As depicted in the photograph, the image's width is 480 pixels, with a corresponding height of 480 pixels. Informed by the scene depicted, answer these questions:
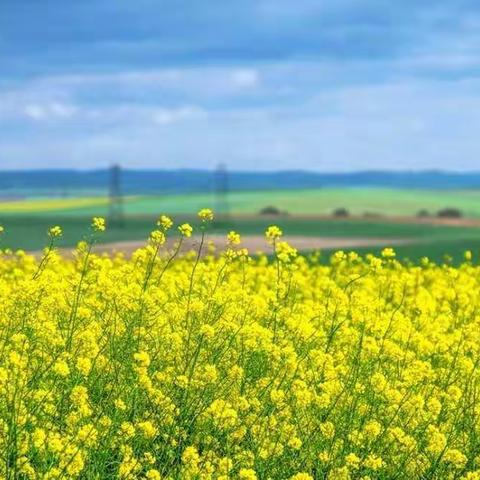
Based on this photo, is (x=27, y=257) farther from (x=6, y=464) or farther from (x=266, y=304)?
(x=6, y=464)

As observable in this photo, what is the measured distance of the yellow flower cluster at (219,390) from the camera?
670 centimetres

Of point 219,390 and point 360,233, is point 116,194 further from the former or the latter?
point 219,390

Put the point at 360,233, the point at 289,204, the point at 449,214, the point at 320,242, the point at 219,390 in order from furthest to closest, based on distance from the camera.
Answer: the point at 289,204 < the point at 449,214 < the point at 360,233 < the point at 320,242 < the point at 219,390

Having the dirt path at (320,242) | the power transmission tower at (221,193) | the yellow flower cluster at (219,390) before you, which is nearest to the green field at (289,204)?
→ the power transmission tower at (221,193)

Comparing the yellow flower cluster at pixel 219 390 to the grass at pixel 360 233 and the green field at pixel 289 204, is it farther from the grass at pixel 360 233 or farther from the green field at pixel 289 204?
the green field at pixel 289 204

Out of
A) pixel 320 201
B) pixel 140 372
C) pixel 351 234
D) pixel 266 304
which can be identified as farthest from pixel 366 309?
pixel 320 201

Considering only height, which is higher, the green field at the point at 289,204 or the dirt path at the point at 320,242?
the dirt path at the point at 320,242

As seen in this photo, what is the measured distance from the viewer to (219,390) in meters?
7.70

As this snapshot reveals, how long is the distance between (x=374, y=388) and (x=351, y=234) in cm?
2822

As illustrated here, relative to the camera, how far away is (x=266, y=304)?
9.53 meters

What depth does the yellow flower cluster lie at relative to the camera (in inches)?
264

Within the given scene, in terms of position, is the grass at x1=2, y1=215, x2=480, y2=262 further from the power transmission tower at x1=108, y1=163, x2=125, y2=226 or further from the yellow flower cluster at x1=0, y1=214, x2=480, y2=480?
the yellow flower cluster at x1=0, y1=214, x2=480, y2=480

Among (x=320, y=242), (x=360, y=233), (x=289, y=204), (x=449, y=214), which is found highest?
(x=320, y=242)

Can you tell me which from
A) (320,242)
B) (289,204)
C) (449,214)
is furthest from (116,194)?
(289,204)
